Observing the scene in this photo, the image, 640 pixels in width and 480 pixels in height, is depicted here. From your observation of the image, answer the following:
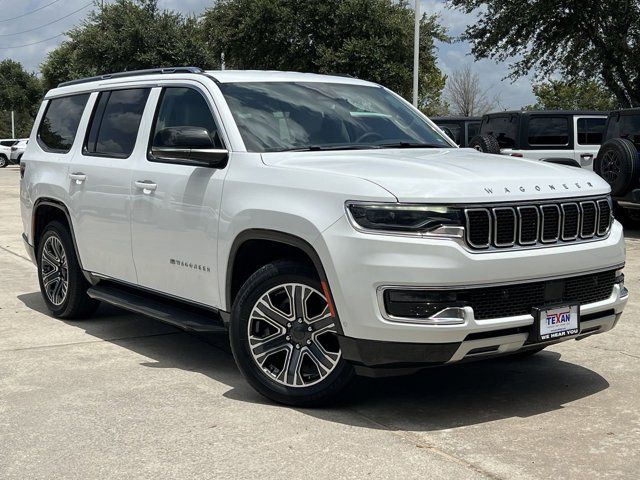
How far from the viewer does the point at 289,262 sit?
202 inches

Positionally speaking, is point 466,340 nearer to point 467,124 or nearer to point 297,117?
point 297,117

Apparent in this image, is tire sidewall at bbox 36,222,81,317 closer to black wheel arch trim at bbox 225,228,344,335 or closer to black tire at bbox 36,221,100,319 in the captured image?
black tire at bbox 36,221,100,319

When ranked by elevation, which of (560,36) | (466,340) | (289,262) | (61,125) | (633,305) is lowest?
(633,305)

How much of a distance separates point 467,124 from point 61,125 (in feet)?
40.7

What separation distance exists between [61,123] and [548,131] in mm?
11032

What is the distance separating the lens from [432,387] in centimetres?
570

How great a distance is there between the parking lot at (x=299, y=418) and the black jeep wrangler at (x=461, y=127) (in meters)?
12.2

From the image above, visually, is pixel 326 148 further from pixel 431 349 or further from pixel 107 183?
pixel 107 183

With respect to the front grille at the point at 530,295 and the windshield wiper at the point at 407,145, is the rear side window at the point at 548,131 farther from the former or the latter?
the front grille at the point at 530,295

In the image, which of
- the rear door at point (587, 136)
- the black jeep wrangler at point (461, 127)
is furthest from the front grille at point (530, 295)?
the black jeep wrangler at point (461, 127)

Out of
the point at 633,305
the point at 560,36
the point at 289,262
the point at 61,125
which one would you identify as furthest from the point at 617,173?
the point at 560,36

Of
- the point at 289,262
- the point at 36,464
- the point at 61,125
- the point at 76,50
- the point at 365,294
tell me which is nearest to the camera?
the point at 36,464

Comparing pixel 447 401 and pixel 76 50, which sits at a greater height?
pixel 76 50

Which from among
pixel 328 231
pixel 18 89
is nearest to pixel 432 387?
pixel 328 231
